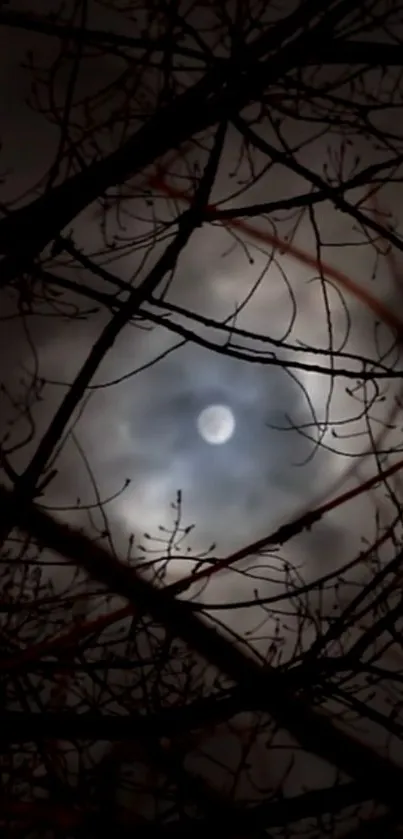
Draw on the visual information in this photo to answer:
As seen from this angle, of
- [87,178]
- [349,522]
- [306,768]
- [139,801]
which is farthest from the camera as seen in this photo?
[306,768]

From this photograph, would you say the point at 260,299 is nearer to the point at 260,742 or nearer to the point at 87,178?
the point at 87,178

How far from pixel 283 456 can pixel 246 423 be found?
0.09 m

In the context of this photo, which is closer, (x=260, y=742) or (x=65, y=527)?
(x=65, y=527)

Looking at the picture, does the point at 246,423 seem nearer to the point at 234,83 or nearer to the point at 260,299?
the point at 260,299

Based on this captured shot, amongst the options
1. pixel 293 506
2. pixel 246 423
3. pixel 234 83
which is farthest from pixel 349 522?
pixel 234 83

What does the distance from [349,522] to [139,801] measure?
602mm

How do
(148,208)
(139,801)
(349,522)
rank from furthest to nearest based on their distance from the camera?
(349,522), (148,208), (139,801)

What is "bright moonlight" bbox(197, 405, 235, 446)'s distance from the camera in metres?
1.65

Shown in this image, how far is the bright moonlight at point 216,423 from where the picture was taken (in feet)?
5.40

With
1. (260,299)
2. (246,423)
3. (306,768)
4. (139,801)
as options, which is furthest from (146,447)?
(306,768)

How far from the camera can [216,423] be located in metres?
1.65

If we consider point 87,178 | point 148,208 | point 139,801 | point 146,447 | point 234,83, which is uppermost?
point 148,208

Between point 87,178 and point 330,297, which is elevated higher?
point 330,297

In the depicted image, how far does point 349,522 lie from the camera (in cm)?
173
